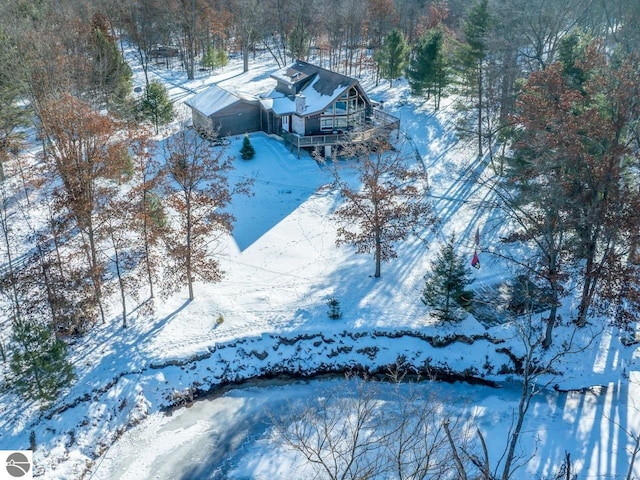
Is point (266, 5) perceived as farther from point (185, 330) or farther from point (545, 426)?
point (545, 426)

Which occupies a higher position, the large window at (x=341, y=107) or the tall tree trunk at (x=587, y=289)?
the large window at (x=341, y=107)

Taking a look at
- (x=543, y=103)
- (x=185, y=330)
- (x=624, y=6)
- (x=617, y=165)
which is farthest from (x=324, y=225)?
(x=624, y=6)

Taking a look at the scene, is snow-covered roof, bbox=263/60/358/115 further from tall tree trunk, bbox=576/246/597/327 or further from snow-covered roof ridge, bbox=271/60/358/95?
tall tree trunk, bbox=576/246/597/327

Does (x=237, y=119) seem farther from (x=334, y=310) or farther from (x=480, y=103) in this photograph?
(x=334, y=310)

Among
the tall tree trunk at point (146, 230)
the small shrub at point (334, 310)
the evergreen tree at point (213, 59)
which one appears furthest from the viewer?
the evergreen tree at point (213, 59)

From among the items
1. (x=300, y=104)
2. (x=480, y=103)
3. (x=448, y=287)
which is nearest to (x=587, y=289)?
(x=448, y=287)

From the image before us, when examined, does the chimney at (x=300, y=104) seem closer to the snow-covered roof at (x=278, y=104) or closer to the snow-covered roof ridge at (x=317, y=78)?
the snow-covered roof at (x=278, y=104)

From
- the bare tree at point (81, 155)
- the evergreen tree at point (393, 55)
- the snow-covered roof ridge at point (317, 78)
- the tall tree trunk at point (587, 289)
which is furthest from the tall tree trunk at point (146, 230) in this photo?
the evergreen tree at point (393, 55)
